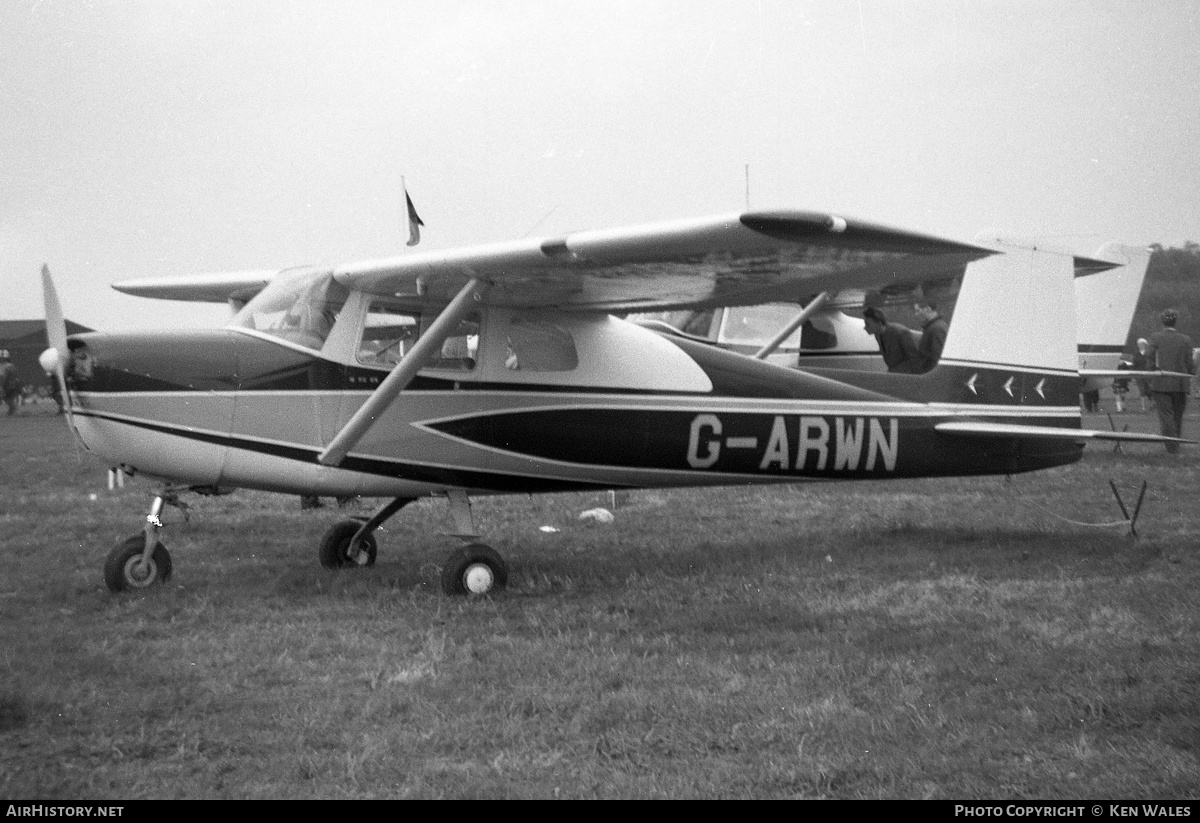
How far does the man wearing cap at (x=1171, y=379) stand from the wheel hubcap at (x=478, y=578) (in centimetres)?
1163

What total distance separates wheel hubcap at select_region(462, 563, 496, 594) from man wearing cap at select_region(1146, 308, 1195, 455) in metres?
11.6

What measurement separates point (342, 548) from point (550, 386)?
1857 mm

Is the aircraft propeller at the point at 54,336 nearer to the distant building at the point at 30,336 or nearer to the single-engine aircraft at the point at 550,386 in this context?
the single-engine aircraft at the point at 550,386

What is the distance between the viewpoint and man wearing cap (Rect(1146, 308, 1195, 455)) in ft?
49.4

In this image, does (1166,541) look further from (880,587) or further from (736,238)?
(736,238)

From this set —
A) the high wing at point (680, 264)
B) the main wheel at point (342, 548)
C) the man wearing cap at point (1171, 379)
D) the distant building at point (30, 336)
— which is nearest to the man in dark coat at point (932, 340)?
the high wing at point (680, 264)

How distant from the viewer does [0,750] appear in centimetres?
367

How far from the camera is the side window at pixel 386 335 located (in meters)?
6.93

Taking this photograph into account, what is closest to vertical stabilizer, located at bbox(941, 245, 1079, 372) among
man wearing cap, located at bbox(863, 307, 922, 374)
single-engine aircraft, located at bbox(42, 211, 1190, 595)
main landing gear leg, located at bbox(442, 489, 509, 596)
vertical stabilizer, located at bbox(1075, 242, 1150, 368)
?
single-engine aircraft, located at bbox(42, 211, 1190, 595)

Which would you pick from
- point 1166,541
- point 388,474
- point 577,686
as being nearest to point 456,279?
point 388,474

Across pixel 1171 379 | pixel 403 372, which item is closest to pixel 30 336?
pixel 403 372

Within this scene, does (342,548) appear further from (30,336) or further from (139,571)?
(30,336)

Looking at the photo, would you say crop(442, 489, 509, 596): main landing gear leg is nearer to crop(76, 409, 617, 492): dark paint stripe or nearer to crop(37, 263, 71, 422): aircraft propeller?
crop(76, 409, 617, 492): dark paint stripe

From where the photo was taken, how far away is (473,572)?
6637mm
